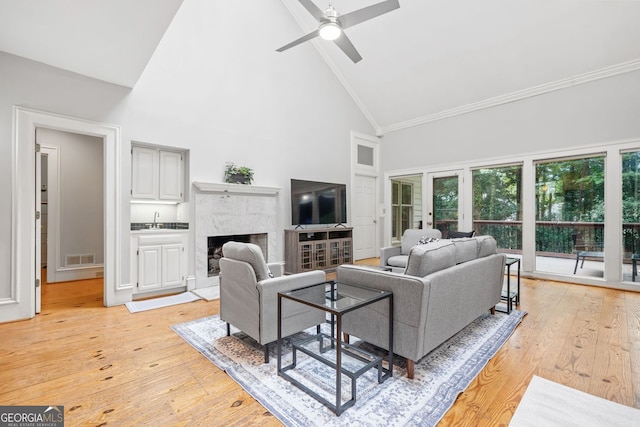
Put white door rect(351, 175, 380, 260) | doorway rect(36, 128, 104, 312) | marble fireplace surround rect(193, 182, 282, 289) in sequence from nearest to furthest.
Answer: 1. marble fireplace surround rect(193, 182, 282, 289)
2. doorway rect(36, 128, 104, 312)
3. white door rect(351, 175, 380, 260)

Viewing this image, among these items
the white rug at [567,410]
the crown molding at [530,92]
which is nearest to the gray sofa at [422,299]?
the white rug at [567,410]

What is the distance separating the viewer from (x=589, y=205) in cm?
452

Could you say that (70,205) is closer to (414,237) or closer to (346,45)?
(346,45)

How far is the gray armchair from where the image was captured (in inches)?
86.7

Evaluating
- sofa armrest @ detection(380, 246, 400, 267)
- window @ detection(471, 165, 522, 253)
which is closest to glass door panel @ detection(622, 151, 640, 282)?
window @ detection(471, 165, 522, 253)

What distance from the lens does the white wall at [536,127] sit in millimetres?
4215

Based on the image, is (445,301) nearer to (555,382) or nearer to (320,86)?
(555,382)

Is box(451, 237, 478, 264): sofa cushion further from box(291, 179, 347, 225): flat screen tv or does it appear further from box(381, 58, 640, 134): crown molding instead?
box(381, 58, 640, 134): crown molding

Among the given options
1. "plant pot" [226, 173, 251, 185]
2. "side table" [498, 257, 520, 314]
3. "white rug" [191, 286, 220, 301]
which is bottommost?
"white rug" [191, 286, 220, 301]

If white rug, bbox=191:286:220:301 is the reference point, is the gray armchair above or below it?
above

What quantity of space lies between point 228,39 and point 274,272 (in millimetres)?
3935

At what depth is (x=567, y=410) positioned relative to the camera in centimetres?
166

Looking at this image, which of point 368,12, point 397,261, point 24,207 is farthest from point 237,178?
point 368,12

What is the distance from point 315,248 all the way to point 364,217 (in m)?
2.05
